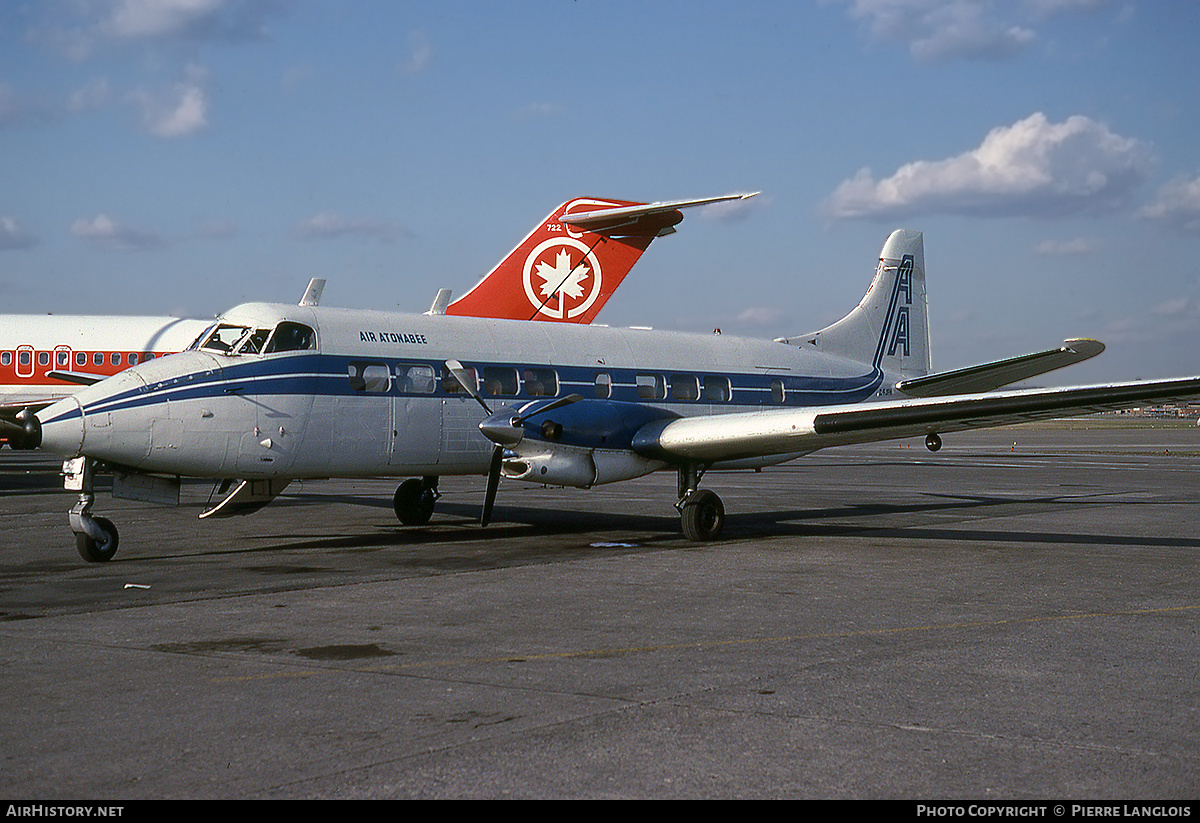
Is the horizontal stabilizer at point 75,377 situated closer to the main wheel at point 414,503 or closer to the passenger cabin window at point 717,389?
the main wheel at point 414,503

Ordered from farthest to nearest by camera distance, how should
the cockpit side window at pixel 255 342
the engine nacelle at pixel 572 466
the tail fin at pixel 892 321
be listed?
the tail fin at pixel 892 321 < the engine nacelle at pixel 572 466 < the cockpit side window at pixel 255 342

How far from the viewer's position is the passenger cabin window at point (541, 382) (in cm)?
1650

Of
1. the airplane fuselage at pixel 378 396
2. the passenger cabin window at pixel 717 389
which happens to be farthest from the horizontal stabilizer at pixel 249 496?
the passenger cabin window at pixel 717 389

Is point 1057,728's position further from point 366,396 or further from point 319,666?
point 366,396

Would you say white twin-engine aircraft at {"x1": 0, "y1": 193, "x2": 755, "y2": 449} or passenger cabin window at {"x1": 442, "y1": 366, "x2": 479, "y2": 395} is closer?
passenger cabin window at {"x1": 442, "y1": 366, "x2": 479, "y2": 395}

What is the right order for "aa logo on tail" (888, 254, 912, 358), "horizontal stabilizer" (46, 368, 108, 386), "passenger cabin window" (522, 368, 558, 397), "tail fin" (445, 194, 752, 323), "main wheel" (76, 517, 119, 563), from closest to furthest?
"main wheel" (76, 517, 119, 563) → "passenger cabin window" (522, 368, 558, 397) → "aa logo on tail" (888, 254, 912, 358) → "horizontal stabilizer" (46, 368, 108, 386) → "tail fin" (445, 194, 752, 323)

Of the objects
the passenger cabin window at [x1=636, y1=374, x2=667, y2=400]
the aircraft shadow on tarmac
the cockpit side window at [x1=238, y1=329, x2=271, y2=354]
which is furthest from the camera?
the passenger cabin window at [x1=636, y1=374, x2=667, y2=400]

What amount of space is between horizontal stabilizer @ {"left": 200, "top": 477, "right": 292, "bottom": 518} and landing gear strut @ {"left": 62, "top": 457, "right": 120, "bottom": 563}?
2.05 m

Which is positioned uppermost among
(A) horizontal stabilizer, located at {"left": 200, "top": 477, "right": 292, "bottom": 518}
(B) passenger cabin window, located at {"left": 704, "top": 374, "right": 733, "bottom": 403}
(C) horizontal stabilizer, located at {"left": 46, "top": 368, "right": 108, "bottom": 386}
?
(C) horizontal stabilizer, located at {"left": 46, "top": 368, "right": 108, "bottom": 386}

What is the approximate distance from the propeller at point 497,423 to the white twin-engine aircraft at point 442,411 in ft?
0.10

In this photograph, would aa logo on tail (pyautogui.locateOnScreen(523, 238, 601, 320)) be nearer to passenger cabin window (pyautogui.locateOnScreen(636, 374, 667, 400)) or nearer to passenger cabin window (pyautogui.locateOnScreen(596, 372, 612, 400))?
passenger cabin window (pyautogui.locateOnScreen(636, 374, 667, 400))

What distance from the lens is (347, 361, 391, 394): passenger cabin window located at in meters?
14.8

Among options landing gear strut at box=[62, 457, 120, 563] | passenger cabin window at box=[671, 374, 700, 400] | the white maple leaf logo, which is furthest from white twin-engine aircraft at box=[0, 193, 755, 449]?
landing gear strut at box=[62, 457, 120, 563]

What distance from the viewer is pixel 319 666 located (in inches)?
287
